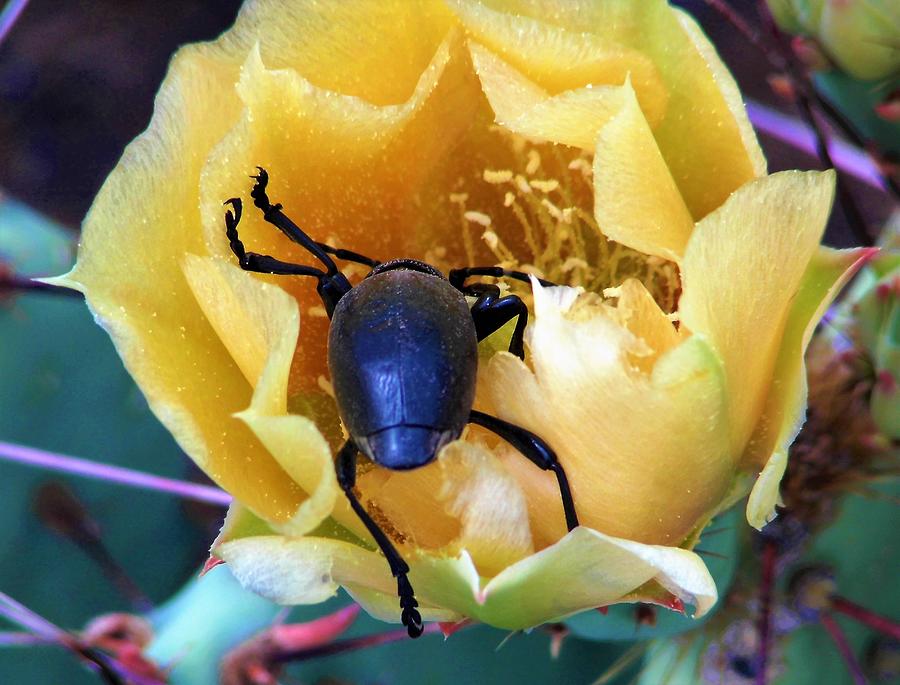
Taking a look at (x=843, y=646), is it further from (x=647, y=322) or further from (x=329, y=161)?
(x=329, y=161)

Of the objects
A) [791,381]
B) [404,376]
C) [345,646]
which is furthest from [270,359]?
[345,646]

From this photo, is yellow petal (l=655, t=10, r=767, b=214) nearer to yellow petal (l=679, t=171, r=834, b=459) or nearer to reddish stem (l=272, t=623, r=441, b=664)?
yellow petal (l=679, t=171, r=834, b=459)

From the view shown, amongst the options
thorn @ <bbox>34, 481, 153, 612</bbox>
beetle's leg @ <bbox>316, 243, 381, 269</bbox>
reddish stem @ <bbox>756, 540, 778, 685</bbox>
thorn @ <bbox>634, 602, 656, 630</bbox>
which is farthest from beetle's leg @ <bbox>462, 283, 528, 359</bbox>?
thorn @ <bbox>34, 481, 153, 612</bbox>

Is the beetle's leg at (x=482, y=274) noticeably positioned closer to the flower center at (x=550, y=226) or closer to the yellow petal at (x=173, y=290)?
the flower center at (x=550, y=226)

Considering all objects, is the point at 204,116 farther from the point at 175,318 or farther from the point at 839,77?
the point at 839,77

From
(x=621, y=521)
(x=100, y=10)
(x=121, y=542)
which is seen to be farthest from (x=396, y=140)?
(x=100, y=10)
